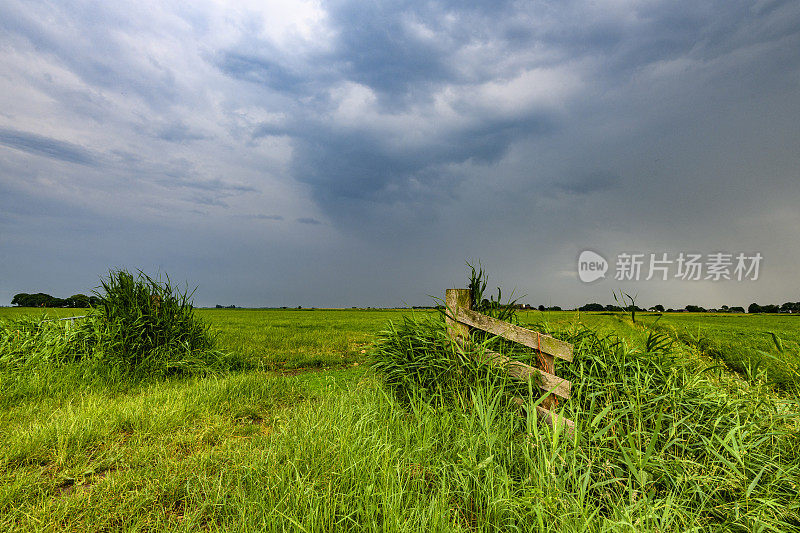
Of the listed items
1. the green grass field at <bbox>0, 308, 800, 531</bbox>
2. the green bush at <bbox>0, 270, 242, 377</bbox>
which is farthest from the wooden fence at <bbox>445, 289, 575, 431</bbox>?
the green bush at <bbox>0, 270, 242, 377</bbox>

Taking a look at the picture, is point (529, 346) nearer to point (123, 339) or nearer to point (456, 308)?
point (456, 308)

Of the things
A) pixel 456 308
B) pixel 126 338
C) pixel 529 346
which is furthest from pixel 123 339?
pixel 529 346

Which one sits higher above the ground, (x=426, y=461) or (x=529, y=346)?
(x=529, y=346)

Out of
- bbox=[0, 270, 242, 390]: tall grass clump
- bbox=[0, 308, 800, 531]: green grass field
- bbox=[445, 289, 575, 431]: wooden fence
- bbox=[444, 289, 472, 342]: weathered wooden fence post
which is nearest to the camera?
bbox=[0, 308, 800, 531]: green grass field

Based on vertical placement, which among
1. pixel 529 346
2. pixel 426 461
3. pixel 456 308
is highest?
pixel 456 308

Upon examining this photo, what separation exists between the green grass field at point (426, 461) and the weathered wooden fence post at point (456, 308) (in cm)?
111

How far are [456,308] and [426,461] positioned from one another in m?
2.49

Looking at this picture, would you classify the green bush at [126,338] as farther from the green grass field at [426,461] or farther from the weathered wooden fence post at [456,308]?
the weathered wooden fence post at [456,308]

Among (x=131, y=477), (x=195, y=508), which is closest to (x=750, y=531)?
(x=195, y=508)

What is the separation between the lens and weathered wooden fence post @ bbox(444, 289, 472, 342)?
5328mm

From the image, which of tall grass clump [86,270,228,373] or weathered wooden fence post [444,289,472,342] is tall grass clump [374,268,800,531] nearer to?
weathered wooden fence post [444,289,472,342]

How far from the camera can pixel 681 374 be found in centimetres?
502

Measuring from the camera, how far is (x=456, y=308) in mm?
5457

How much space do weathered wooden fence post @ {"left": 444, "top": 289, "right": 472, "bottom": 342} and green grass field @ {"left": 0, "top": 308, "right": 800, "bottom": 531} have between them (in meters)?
1.11
